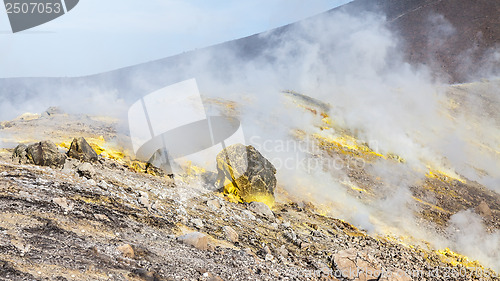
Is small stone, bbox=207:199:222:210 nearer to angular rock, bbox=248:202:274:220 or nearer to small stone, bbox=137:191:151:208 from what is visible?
angular rock, bbox=248:202:274:220

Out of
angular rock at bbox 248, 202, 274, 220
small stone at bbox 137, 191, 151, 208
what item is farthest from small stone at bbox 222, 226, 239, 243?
angular rock at bbox 248, 202, 274, 220

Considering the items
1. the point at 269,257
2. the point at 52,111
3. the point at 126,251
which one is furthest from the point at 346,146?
the point at 126,251

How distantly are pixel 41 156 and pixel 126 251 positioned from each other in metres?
3.64

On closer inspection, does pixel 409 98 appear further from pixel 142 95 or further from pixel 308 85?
pixel 142 95

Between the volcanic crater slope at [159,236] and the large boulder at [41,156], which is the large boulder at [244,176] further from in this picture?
the large boulder at [41,156]

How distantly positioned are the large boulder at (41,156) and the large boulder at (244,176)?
377 cm

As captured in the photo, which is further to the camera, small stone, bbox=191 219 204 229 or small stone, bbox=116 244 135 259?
small stone, bbox=191 219 204 229

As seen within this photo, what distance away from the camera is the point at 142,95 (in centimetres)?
2086

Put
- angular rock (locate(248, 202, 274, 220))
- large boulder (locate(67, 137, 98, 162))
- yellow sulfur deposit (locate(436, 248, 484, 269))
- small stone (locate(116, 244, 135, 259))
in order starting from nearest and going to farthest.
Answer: small stone (locate(116, 244, 135, 259)), large boulder (locate(67, 137, 98, 162)), angular rock (locate(248, 202, 274, 220)), yellow sulfur deposit (locate(436, 248, 484, 269))

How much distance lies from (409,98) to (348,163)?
1217cm

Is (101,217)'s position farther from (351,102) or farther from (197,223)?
(351,102)

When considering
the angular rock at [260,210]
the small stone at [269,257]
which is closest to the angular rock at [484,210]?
the angular rock at [260,210]

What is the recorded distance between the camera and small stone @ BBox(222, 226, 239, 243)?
5864 millimetres

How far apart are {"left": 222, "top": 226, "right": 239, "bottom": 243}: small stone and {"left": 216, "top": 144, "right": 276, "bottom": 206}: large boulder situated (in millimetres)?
2778
